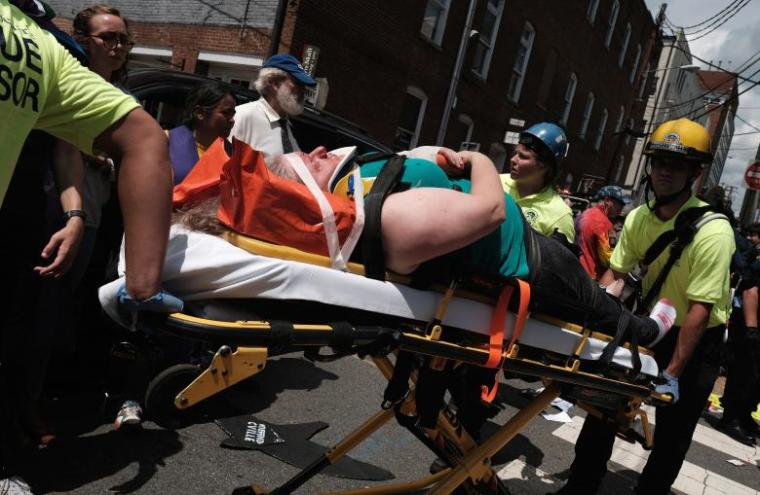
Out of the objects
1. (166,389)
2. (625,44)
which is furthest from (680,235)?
(625,44)

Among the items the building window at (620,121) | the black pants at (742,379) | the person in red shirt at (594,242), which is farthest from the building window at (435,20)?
the building window at (620,121)

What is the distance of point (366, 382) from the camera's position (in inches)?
179

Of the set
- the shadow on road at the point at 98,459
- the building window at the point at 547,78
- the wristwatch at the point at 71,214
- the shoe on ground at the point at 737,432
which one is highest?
the building window at the point at 547,78

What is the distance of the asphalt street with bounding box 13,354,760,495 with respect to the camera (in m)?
2.64

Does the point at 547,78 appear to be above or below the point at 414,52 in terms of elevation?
above

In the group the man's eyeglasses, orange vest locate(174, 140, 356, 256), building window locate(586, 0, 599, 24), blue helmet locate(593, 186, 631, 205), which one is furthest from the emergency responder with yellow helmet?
building window locate(586, 0, 599, 24)

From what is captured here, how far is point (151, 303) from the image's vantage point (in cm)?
150

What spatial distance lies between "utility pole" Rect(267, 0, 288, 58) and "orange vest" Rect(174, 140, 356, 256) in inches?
382

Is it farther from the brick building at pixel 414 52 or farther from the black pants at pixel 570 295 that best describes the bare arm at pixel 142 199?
the brick building at pixel 414 52

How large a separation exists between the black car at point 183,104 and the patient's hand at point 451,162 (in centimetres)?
191

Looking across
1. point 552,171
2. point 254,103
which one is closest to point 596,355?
point 552,171

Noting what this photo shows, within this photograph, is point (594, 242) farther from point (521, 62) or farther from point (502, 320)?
point (521, 62)

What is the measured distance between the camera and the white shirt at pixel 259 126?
11.8 ft

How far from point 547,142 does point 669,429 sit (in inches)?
64.8
